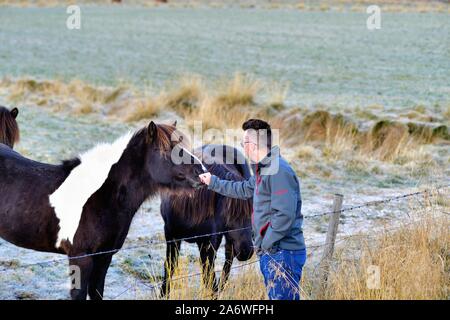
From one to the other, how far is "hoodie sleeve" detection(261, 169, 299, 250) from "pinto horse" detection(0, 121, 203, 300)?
903mm

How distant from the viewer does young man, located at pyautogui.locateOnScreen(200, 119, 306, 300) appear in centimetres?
465

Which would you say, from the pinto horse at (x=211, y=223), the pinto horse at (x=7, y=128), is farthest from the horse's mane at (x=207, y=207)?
the pinto horse at (x=7, y=128)

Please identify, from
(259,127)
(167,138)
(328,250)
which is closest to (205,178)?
(167,138)

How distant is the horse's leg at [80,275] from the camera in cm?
523

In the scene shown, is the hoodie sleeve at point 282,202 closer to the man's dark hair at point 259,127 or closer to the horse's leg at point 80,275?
the man's dark hair at point 259,127

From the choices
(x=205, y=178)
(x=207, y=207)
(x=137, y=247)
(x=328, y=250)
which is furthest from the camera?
(x=137, y=247)

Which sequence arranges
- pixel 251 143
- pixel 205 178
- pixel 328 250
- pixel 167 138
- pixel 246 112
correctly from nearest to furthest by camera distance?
pixel 251 143 → pixel 205 178 → pixel 167 138 → pixel 328 250 → pixel 246 112

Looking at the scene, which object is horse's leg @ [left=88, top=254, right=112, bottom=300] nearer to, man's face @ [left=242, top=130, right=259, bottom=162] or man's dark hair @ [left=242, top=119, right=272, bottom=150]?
man's face @ [left=242, top=130, right=259, bottom=162]

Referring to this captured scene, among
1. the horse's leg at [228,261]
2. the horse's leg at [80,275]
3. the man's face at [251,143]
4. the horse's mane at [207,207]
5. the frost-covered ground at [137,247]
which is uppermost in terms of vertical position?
the man's face at [251,143]

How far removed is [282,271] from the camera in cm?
481

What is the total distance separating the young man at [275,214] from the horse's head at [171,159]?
0.65m

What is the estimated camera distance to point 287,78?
20734mm

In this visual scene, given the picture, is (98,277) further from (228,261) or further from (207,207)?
(228,261)

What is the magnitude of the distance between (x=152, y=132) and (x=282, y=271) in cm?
160
